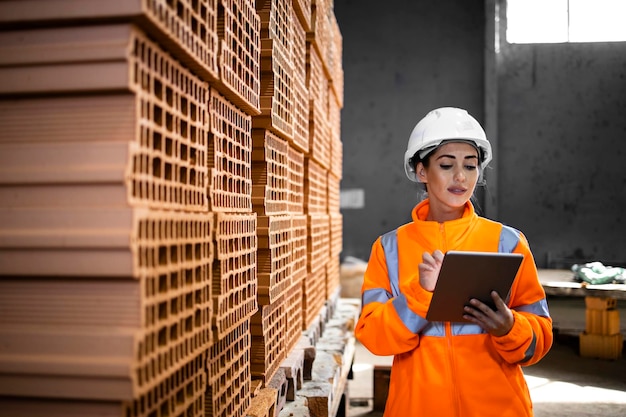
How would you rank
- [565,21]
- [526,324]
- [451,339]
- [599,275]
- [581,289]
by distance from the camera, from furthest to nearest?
[565,21], [599,275], [581,289], [451,339], [526,324]

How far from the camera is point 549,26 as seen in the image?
1141 cm

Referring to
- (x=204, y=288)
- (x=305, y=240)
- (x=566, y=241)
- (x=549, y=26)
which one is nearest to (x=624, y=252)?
(x=566, y=241)

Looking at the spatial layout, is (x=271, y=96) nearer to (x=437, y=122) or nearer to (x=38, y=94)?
(x=437, y=122)

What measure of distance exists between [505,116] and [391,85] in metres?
2.21

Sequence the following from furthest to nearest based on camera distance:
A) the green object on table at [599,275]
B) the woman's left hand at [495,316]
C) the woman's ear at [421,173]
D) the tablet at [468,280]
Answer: the green object on table at [599,275]
the woman's ear at [421,173]
the woman's left hand at [495,316]
the tablet at [468,280]

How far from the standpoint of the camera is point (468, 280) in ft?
6.67

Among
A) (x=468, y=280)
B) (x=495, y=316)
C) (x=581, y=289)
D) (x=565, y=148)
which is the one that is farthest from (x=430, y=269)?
(x=565, y=148)

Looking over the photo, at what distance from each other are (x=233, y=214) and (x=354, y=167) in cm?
950

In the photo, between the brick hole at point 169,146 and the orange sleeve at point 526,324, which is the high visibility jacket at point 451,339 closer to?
the orange sleeve at point 526,324

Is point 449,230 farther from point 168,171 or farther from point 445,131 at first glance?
point 168,171

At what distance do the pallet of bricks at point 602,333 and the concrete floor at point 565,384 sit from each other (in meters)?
0.11

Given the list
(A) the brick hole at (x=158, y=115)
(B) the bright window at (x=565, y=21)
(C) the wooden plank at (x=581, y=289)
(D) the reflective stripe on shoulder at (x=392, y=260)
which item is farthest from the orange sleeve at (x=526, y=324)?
(B) the bright window at (x=565, y=21)

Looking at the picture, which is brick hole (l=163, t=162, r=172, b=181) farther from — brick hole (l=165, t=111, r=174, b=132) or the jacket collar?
the jacket collar

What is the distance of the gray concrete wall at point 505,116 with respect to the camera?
11.1 metres
